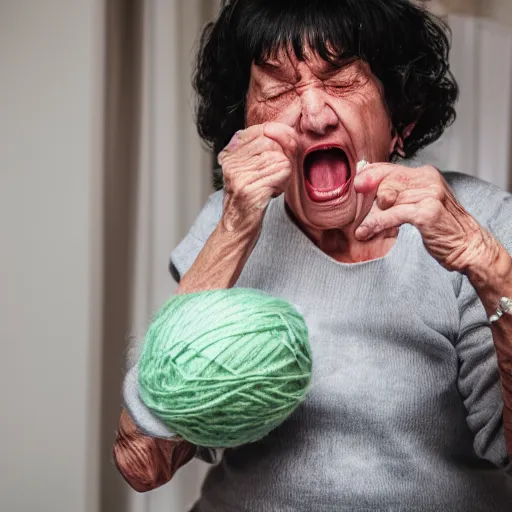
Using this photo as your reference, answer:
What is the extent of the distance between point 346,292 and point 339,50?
0.33 metres

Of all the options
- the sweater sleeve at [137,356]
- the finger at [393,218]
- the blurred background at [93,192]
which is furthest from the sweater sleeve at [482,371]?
the blurred background at [93,192]

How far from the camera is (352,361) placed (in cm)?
105

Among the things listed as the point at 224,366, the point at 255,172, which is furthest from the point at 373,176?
the point at 224,366

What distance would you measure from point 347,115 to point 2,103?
3.14 feet

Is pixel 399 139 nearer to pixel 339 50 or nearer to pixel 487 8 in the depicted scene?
pixel 339 50

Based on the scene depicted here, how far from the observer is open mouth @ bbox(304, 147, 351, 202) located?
1.09 metres

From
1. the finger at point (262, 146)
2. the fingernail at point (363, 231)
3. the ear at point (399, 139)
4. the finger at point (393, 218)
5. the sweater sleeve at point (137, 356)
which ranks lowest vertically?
the sweater sleeve at point (137, 356)

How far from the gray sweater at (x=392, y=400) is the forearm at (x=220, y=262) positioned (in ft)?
0.46

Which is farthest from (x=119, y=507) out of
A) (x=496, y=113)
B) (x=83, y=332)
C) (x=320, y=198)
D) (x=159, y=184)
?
(x=496, y=113)

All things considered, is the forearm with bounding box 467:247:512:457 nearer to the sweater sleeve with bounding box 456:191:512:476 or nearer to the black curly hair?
the sweater sleeve with bounding box 456:191:512:476

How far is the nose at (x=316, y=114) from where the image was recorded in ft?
3.37

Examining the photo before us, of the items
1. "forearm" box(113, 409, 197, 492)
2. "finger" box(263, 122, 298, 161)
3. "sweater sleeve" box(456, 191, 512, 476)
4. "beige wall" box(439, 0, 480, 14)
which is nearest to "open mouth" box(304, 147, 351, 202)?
"finger" box(263, 122, 298, 161)

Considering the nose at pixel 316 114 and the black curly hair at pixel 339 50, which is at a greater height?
the black curly hair at pixel 339 50

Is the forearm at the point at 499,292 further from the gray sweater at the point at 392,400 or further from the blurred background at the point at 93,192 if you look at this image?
the blurred background at the point at 93,192
